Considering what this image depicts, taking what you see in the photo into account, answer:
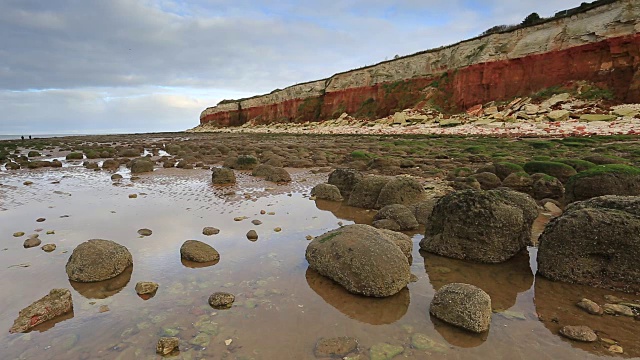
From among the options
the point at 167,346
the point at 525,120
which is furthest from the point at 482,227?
the point at 525,120

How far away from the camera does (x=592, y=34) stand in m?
32.1

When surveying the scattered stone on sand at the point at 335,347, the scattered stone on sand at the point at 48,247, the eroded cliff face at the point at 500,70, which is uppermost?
the eroded cliff face at the point at 500,70

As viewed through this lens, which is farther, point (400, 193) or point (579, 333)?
point (400, 193)

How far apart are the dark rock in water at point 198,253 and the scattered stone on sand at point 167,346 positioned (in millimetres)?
Result: 2059

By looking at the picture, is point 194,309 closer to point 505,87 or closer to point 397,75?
point 505,87

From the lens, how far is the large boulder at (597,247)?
4395 mm

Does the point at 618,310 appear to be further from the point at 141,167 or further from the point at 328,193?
the point at 141,167

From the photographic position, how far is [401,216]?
723 cm

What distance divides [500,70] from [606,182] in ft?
120

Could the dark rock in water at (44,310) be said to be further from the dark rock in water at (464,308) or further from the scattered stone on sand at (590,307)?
the scattered stone on sand at (590,307)

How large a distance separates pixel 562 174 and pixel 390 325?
30.8 feet

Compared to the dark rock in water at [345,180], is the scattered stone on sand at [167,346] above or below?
below

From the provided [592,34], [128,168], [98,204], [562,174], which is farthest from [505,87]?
[98,204]

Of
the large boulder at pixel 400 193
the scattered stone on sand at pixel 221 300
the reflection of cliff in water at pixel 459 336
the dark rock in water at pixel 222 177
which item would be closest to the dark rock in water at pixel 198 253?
the scattered stone on sand at pixel 221 300
